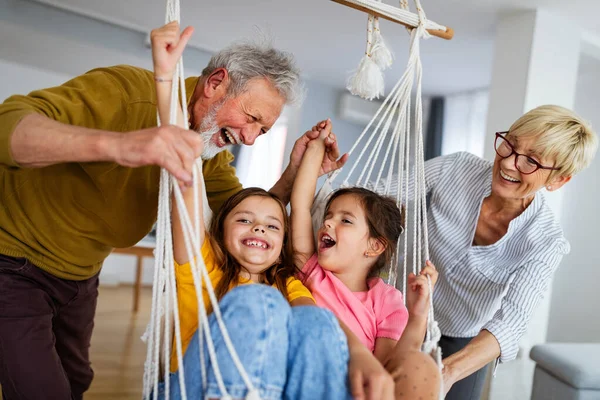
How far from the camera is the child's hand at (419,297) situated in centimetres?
132

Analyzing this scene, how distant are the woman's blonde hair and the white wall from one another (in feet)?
10.2

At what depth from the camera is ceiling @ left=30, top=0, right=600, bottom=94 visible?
3867mm

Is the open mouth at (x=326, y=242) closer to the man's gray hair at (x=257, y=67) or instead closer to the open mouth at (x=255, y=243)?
the open mouth at (x=255, y=243)

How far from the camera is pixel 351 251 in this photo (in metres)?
1.56

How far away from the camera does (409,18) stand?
161 centimetres

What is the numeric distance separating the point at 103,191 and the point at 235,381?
658mm

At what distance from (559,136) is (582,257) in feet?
11.1

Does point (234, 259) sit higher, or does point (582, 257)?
point (234, 259)

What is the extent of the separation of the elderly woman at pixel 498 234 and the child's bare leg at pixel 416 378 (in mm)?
249

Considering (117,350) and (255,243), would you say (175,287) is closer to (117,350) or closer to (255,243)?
(255,243)

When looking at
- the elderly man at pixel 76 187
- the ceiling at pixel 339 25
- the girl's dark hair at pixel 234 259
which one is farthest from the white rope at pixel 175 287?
the ceiling at pixel 339 25

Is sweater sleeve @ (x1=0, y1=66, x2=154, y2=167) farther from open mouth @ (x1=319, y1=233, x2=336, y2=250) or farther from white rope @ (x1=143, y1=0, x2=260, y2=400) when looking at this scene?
open mouth @ (x1=319, y1=233, x2=336, y2=250)

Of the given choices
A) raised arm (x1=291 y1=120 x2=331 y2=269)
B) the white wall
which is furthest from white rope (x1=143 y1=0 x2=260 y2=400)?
the white wall

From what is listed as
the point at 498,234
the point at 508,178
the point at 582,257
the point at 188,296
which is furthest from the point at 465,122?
the point at 188,296
